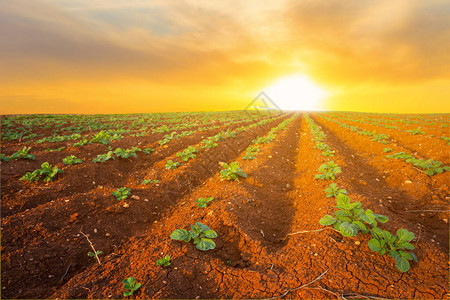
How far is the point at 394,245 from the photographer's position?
3047mm

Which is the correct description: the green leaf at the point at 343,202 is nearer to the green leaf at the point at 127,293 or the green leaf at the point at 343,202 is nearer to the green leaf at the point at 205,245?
the green leaf at the point at 205,245

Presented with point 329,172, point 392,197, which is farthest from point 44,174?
point 392,197

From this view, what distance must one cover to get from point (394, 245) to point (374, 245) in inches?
12.9

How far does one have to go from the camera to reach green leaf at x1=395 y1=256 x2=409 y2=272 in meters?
2.72

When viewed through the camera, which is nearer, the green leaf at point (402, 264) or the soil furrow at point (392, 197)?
the green leaf at point (402, 264)

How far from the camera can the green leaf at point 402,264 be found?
2.72 m

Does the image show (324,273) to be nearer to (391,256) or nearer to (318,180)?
(391,256)

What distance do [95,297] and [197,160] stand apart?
215 inches

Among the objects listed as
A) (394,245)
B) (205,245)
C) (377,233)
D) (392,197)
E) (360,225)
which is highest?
(360,225)

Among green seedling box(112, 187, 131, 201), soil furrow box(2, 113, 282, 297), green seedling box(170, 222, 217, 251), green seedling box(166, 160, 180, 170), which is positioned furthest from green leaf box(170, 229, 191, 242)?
green seedling box(166, 160, 180, 170)

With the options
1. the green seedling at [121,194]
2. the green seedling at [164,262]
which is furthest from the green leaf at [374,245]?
the green seedling at [121,194]

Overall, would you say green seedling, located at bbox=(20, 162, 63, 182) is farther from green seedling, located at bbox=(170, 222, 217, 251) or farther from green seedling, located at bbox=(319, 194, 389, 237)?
green seedling, located at bbox=(319, 194, 389, 237)

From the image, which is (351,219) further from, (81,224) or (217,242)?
(81,224)

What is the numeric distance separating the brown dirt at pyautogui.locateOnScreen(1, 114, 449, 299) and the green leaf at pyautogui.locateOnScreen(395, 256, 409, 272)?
12 cm
